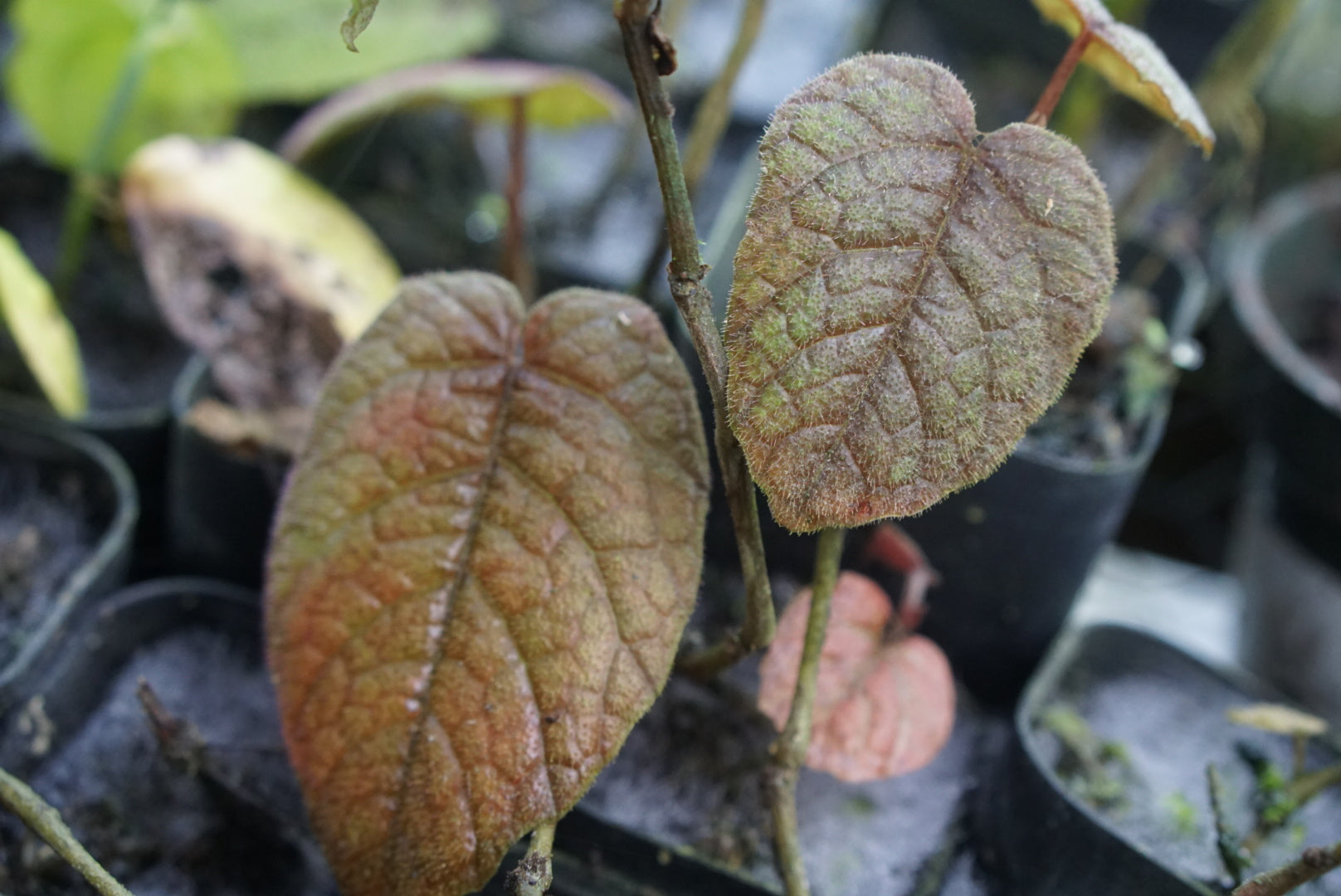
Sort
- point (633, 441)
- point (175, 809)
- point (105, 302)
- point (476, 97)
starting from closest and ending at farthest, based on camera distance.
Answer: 1. point (633, 441)
2. point (175, 809)
3. point (476, 97)
4. point (105, 302)

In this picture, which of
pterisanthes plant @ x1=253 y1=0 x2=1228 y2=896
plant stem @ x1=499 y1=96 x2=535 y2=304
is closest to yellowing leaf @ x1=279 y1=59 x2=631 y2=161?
plant stem @ x1=499 y1=96 x2=535 y2=304

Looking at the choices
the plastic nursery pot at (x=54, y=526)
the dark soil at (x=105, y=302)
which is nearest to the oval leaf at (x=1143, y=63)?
the plastic nursery pot at (x=54, y=526)

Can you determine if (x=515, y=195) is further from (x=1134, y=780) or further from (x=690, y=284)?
(x=1134, y=780)

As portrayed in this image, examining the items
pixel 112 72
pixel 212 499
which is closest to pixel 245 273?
pixel 212 499

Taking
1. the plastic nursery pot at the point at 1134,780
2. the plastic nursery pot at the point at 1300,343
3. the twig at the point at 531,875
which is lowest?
the twig at the point at 531,875

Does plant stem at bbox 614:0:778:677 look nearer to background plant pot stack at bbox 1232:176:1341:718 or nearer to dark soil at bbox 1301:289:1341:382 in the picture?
background plant pot stack at bbox 1232:176:1341:718

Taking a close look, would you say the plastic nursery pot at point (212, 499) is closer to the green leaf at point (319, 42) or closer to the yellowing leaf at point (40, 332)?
the yellowing leaf at point (40, 332)

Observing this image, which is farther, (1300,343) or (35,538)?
(1300,343)

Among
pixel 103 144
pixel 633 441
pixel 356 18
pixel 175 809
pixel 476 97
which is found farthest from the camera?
pixel 103 144
